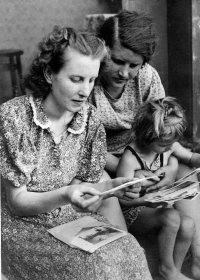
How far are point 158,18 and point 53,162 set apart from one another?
108cm

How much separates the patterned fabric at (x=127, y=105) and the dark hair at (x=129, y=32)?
0.25m

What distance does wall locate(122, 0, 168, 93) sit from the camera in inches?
107

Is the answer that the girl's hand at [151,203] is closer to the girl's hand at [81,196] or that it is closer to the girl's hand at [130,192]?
the girl's hand at [130,192]

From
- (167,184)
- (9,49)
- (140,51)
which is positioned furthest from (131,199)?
(9,49)

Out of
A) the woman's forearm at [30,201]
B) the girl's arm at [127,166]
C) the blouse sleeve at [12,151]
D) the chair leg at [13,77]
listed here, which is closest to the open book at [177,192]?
the girl's arm at [127,166]

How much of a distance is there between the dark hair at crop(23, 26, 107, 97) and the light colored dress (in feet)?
0.25

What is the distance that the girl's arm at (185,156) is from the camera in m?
2.73

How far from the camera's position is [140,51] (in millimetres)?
2518

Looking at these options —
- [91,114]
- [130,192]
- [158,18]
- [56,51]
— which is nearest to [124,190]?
[130,192]

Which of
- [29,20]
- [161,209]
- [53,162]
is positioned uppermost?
[29,20]

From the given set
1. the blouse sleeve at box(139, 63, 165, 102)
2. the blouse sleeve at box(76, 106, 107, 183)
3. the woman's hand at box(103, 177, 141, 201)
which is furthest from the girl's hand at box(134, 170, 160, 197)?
the blouse sleeve at box(139, 63, 165, 102)

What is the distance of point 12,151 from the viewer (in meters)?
2.10

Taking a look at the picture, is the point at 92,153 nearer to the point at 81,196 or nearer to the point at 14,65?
the point at 81,196

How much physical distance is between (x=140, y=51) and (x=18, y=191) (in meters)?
0.94
